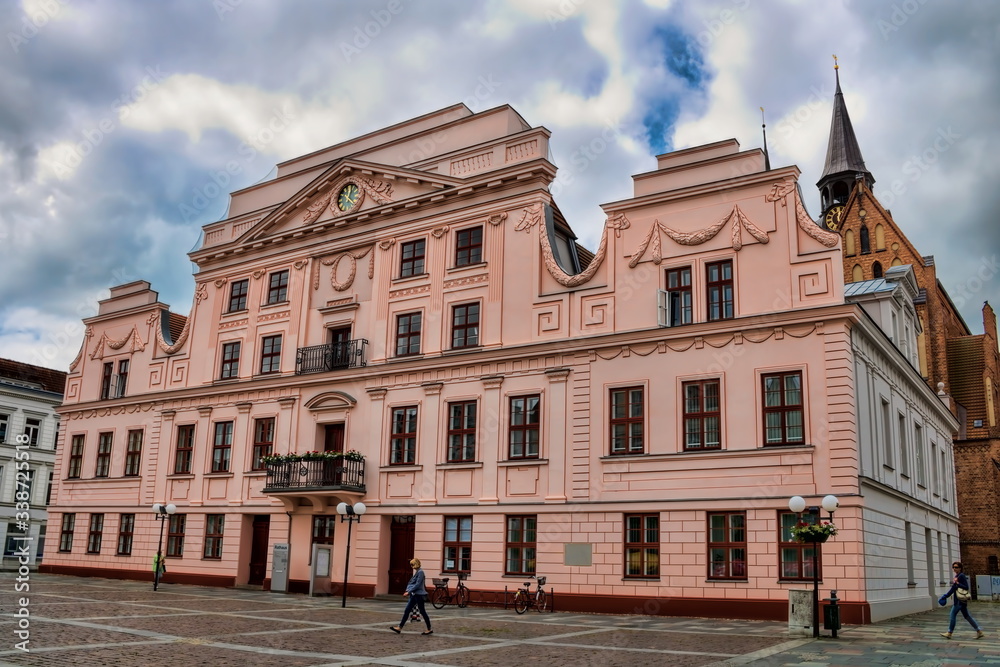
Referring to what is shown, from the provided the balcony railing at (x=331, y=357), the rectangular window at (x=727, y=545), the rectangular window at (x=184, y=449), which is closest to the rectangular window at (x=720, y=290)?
the rectangular window at (x=727, y=545)

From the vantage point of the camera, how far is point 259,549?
35656mm

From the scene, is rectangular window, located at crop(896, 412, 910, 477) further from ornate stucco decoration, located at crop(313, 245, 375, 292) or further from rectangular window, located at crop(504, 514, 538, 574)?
ornate stucco decoration, located at crop(313, 245, 375, 292)

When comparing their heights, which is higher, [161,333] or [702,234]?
[702,234]

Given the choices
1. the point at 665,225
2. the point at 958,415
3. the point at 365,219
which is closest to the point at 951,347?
the point at 958,415

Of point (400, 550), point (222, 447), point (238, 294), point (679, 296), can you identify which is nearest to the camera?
point (679, 296)

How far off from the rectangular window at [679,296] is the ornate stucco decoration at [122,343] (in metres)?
26.9

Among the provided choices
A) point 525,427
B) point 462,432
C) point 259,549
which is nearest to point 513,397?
point 525,427

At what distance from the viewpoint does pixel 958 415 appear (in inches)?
2018

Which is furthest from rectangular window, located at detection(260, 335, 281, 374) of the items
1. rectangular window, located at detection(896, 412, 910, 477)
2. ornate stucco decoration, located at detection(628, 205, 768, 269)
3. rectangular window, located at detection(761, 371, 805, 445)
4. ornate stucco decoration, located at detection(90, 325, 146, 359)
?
rectangular window, located at detection(896, 412, 910, 477)

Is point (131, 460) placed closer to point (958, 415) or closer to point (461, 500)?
point (461, 500)

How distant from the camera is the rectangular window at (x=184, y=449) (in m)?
38.4

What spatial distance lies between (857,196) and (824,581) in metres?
42.3

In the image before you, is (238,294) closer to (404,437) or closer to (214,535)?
(214,535)

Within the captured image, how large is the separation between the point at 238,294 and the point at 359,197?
781 cm
